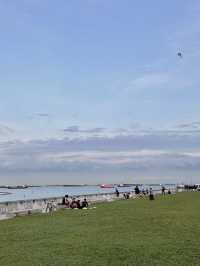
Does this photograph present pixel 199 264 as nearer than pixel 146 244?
Yes

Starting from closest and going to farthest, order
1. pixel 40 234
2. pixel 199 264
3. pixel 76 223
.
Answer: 1. pixel 199 264
2. pixel 40 234
3. pixel 76 223

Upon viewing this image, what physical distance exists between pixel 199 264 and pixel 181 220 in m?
15.9

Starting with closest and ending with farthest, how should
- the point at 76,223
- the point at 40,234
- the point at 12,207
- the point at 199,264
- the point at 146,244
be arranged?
the point at 199,264 < the point at 146,244 < the point at 40,234 < the point at 76,223 < the point at 12,207

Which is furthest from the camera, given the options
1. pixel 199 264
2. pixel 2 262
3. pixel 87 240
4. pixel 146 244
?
pixel 87 240

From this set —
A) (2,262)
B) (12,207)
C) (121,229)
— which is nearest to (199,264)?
(2,262)

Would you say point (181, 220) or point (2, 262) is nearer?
point (2, 262)

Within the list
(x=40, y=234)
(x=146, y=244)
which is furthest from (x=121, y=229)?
(x=146, y=244)

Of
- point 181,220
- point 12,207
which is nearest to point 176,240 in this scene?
point 181,220

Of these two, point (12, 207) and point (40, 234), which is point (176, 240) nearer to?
point (40, 234)

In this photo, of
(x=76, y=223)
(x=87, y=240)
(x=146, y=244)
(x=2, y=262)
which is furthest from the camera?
(x=76, y=223)

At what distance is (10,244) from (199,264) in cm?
932

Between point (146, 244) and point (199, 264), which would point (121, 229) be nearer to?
point (146, 244)

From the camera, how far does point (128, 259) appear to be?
19.3 meters

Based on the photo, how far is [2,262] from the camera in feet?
63.9
